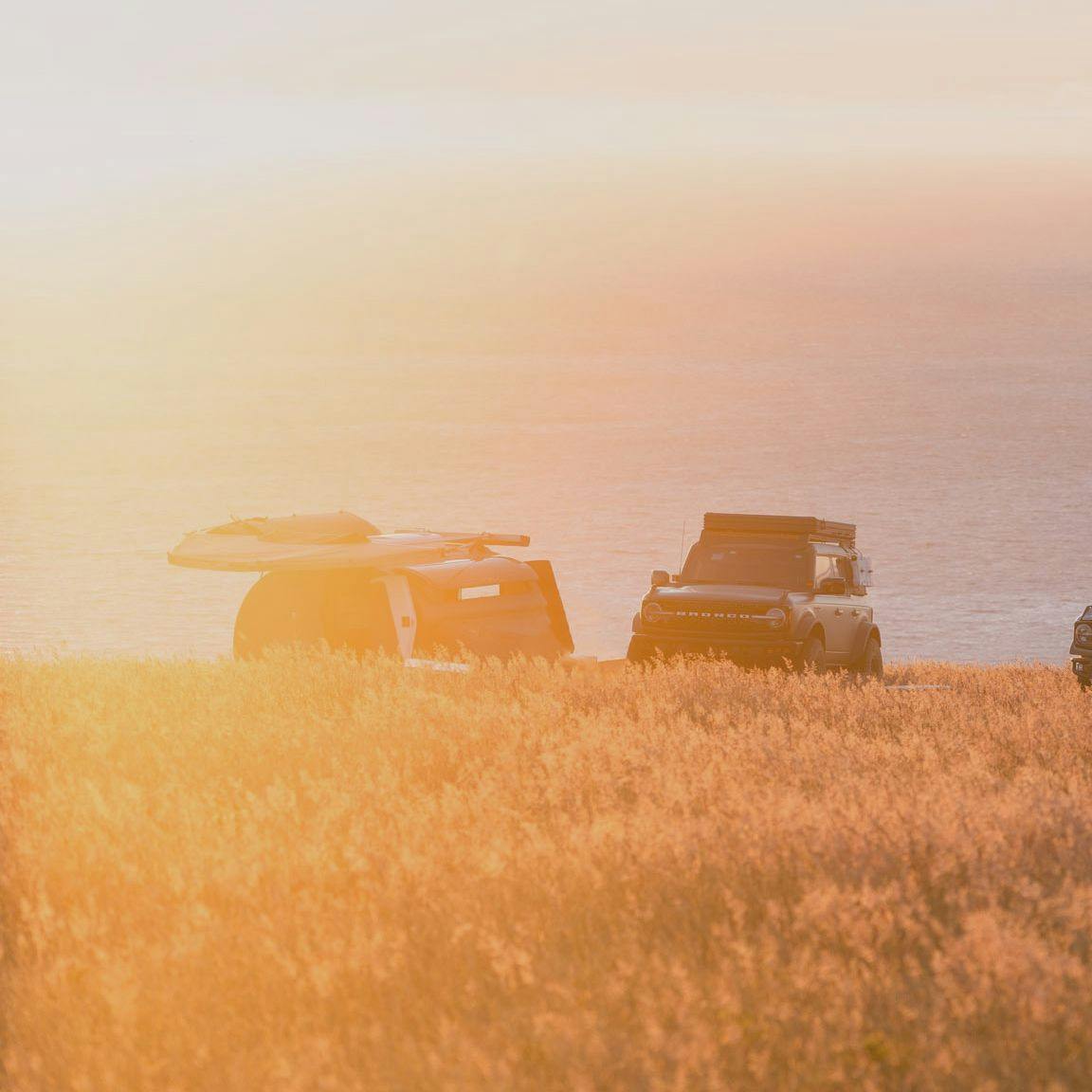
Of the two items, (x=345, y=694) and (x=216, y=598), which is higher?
(x=345, y=694)

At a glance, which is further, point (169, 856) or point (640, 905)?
point (169, 856)

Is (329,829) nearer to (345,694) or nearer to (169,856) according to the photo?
(169,856)

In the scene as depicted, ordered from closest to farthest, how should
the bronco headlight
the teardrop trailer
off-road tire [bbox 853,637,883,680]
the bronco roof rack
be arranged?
the teardrop trailer
the bronco headlight
the bronco roof rack
off-road tire [bbox 853,637,883,680]

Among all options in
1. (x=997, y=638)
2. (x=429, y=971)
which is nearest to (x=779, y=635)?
(x=429, y=971)

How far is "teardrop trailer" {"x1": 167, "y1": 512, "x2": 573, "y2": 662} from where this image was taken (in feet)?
49.8

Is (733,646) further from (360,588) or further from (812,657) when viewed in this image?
(360,588)

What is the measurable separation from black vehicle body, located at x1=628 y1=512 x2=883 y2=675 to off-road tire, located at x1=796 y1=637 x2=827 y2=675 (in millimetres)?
12

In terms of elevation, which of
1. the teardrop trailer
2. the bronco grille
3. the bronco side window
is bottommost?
the bronco grille

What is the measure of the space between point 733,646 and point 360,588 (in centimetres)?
543

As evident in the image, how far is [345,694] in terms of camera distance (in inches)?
488

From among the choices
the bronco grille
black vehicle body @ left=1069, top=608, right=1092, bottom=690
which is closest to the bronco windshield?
the bronco grille

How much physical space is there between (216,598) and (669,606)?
2509 inches

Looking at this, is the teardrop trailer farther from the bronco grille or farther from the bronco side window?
the bronco side window

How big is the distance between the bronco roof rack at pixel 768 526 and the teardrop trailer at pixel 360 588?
435 cm
